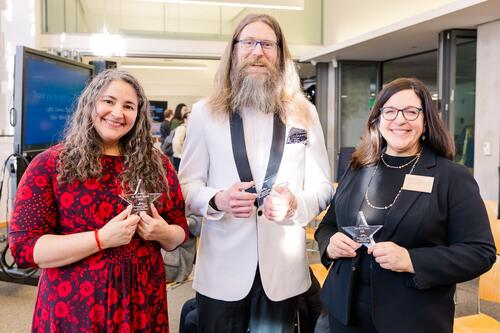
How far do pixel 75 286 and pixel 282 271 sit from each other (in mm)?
736

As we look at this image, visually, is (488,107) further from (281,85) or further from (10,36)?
(10,36)

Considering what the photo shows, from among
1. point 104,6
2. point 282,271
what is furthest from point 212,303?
point 104,6

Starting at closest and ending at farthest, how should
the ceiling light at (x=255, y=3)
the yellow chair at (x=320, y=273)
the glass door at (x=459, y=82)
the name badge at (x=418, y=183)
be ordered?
the name badge at (x=418, y=183) < the yellow chair at (x=320, y=273) < the glass door at (x=459, y=82) < the ceiling light at (x=255, y=3)

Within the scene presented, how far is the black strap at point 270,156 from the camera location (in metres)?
1.72

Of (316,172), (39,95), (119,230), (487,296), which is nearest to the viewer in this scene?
(119,230)

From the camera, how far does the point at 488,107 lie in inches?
239

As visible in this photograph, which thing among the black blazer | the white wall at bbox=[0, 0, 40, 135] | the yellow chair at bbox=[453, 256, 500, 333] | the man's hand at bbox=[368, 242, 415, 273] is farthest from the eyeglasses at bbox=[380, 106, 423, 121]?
the white wall at bbox=[0, 0, 40, 135]

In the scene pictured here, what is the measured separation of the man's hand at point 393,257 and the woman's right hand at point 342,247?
0.09m

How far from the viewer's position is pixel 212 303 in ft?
5.82

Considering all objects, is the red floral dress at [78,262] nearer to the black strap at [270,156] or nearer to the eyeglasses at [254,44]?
the black strap at [270,156]

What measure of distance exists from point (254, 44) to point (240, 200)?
66 centimetres

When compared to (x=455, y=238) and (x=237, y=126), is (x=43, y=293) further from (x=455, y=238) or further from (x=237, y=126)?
(x=455, y=238)

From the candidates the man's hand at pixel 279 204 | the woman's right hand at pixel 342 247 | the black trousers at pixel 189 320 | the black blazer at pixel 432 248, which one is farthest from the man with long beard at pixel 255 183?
the black trousers at pixel 189 320

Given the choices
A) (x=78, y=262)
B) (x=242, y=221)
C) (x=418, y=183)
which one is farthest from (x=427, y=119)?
(x=78, y=262)
